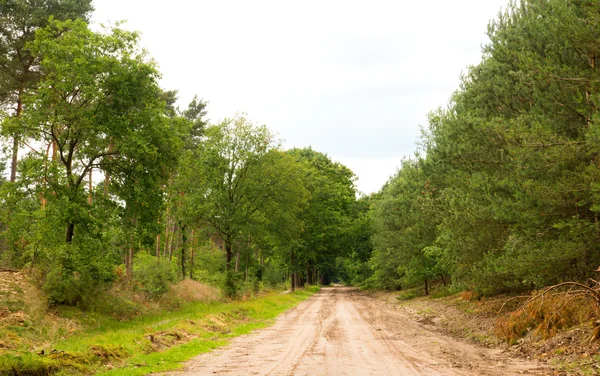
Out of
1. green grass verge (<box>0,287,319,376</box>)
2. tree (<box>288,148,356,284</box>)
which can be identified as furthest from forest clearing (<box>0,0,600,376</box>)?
tree (<box>288,148,356,284</box>)

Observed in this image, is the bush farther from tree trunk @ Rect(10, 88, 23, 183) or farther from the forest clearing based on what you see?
tree trunk @ Rect(10, 88, 23, 183)

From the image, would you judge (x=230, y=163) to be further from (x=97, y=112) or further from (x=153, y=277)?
(x=97, y=112)

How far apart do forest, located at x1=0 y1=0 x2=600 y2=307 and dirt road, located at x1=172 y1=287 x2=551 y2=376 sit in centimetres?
301

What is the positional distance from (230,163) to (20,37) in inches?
566

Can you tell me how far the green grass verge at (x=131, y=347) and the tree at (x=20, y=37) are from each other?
11119 mm

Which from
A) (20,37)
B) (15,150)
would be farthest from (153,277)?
(20,37)

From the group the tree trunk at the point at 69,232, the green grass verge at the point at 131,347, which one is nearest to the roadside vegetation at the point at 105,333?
the green grass verge at the point at 131,347

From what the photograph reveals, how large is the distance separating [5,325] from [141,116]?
10.2 meters

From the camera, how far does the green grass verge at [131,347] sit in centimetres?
893

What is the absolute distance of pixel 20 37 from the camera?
22250 millimetres

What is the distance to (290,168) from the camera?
113ft

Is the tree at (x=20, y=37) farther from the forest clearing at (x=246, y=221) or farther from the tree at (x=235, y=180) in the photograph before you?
the tree at (x=235, y=180)

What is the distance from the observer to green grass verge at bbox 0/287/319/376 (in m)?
8.93

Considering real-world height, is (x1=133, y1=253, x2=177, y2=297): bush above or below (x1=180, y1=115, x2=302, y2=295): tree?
below
